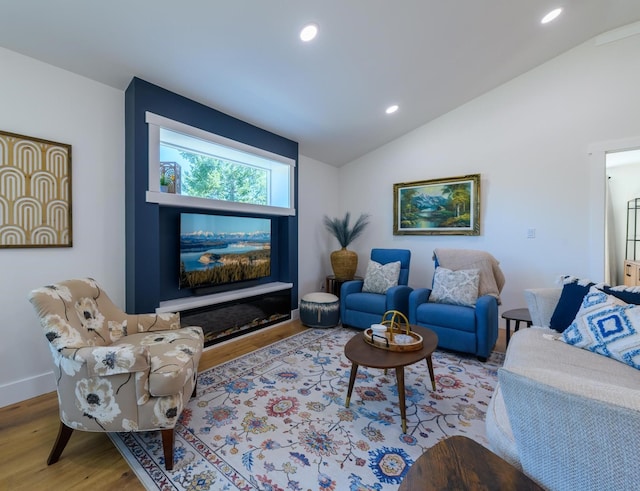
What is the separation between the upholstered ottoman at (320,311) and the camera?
385 cm

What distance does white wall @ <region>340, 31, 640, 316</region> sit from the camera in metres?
3.23

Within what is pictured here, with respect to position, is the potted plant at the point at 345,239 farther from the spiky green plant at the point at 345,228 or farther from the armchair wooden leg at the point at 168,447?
the armchair wooden leg at the point at 168,447

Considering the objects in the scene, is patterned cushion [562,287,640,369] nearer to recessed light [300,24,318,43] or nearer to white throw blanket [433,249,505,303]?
white throw blanket [433,249,505,303]

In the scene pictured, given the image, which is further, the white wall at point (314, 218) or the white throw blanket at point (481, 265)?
the white wall at point (314, 218)

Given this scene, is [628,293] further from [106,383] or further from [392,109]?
[106,383]

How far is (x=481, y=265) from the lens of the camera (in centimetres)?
333

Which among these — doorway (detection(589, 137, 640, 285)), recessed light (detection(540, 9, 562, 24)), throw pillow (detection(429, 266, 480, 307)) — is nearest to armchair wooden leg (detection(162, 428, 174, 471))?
throw pillow (detection(429, 266, 480, 307))

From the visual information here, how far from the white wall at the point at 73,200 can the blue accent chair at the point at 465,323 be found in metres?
3.01

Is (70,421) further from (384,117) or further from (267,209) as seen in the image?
(384,117)

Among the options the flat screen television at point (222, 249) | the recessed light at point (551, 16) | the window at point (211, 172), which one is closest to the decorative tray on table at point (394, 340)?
the flat screen television at point (222, 249)

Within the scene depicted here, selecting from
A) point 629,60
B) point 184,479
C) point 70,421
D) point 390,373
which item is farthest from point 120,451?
point 629,60

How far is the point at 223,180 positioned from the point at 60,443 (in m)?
2.78

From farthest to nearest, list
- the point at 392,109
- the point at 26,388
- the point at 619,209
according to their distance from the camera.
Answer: the point at 619,209
the point at 392,109
the point at 26,388

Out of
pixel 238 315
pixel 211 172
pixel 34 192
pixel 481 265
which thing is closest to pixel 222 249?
pixel 238 315
